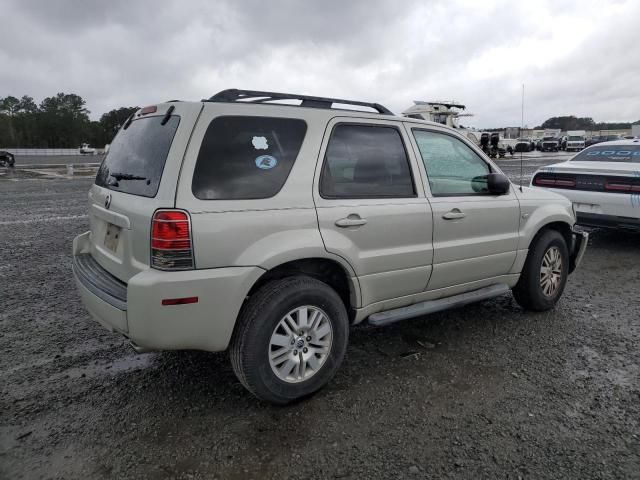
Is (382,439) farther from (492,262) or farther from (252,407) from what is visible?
(492,262)

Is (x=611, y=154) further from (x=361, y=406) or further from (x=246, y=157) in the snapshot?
(x=246, y=157)

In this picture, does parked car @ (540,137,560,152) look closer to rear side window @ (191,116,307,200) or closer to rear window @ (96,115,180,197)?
rear side window @ (191,116,307,200)

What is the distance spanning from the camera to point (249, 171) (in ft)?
9.58

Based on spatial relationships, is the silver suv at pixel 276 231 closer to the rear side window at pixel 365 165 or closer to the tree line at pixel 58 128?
the rear side window at pixel 365 165

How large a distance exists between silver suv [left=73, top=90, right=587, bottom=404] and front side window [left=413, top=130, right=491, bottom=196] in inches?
0.6

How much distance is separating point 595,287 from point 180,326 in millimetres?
4894

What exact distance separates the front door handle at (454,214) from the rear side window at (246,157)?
4.33 ft

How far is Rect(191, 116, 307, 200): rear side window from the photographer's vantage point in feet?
9.14

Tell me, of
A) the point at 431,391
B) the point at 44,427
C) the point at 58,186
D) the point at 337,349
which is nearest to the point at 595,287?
the point at 431,391

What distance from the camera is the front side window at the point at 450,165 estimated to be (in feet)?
12.5

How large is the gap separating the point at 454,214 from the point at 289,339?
5.48ft

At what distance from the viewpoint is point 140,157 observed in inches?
121

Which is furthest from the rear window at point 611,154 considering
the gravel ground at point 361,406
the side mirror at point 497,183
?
the side mirror at point 497,183

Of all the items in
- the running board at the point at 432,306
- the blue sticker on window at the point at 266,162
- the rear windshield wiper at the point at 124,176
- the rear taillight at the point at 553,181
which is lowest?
the running board at the point at 432,306
